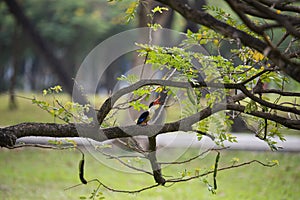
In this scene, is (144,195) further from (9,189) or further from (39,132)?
(39,132)

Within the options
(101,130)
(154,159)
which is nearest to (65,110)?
(101,130)

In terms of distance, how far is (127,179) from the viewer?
8.95 metres

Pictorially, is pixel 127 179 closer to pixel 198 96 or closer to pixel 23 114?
pixel 198 96

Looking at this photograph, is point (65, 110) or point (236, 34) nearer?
point (236, 34)

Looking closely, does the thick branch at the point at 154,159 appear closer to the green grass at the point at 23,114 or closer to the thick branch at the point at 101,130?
the thick branch at the point at 101,130

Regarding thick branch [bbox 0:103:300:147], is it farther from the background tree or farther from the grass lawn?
the grass lawn

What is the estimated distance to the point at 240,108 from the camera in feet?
11.9

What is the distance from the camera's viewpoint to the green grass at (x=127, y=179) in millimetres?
7668

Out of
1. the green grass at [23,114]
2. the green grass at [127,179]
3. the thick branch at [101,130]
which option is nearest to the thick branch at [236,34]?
the thick branch at [101,130]

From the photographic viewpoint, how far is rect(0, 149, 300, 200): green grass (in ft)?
25.2

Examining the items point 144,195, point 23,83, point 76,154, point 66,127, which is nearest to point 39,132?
point 66,127

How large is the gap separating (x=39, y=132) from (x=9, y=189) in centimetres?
448

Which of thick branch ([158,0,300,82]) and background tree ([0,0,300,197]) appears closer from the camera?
thick branch ([158,0,300,82])

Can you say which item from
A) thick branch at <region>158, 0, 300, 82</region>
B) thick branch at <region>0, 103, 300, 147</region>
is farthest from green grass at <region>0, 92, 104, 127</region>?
thick branch at <region>158, 0, 300, 82</region>
